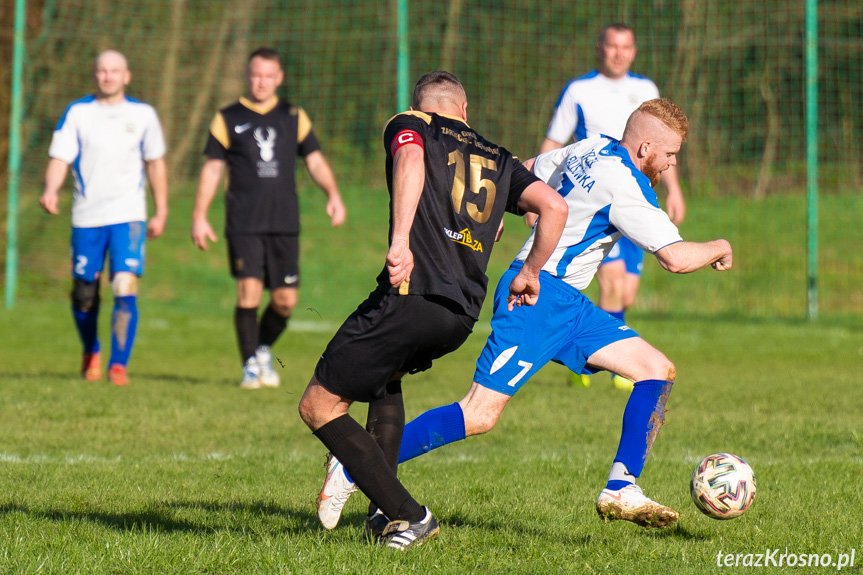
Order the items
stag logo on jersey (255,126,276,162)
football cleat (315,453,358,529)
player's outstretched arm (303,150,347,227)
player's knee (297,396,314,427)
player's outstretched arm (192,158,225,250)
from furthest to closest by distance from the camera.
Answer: player's outstretched arm (303,150,347,227), stag logo on jersey (255,126,276,162), player's outstretched arm (192,158,225,250), football cleat (315,453,358,529), player's knee (297,396,314,427)

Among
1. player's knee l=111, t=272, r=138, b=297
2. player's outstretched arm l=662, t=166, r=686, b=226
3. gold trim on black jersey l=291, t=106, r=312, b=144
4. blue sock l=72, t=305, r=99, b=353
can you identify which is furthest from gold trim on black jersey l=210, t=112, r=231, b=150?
player's outstretched arm l=662, t=166, r=686, b=226

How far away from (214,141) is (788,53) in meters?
9.29

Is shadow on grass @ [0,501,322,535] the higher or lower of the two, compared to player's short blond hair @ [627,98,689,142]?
lower

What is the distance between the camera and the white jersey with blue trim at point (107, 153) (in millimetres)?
8141

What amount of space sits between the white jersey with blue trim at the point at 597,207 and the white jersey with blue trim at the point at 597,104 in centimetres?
337

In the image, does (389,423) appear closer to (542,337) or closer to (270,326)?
(542,337)

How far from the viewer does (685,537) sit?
13.4 feet

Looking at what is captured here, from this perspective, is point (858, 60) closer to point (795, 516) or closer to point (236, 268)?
point (236, 268)

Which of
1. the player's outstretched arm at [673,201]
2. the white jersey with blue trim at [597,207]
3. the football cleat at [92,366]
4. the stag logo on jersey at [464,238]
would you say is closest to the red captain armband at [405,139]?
the stag logo on jersey at [464,238]

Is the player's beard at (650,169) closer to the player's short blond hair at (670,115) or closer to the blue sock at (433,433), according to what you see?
the player's short blond hair at (670,115)

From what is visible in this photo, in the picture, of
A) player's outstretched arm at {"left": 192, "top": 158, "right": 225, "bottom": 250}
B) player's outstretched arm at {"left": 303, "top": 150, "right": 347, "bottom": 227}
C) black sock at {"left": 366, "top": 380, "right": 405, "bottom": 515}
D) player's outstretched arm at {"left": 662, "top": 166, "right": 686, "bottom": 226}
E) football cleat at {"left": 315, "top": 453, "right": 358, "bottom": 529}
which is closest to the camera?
football cleat at {"left": 315, "top": 453, "right": 358, "bottom": 529}

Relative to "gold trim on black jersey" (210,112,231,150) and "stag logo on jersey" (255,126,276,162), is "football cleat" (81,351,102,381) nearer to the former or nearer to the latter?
"gold trim on black jersey" (210,112,231,150)

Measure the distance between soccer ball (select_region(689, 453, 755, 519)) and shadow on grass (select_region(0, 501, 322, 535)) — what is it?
143 centimetres

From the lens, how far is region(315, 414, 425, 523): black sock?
368 cm
